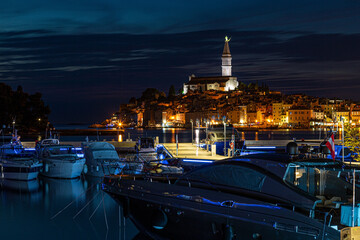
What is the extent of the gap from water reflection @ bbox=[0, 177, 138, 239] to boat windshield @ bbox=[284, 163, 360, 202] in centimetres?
668

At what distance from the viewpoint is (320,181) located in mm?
9156

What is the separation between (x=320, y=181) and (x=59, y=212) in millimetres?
12040

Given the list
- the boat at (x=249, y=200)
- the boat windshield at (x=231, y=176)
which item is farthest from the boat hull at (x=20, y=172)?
the boat windshield at (x=231, y=176)

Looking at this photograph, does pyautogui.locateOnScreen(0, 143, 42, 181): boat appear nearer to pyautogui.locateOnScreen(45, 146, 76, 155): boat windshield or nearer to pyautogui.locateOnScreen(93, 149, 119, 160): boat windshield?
pyautogui.locateOnScreen(45, 146, 76, 155): boat windshield

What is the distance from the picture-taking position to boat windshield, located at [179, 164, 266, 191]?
29.8 feet

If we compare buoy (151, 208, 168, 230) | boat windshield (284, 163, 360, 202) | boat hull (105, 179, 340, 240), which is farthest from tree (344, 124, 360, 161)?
buoy (151, 208, 168, 230)

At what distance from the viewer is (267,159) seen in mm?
9453

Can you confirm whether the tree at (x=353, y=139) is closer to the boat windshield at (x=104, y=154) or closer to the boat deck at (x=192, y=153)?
the boat deck at (x=192, y=153)

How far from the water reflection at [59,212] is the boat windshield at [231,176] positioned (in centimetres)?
507

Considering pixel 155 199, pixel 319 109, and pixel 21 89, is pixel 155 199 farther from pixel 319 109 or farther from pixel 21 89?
pixel 319 109

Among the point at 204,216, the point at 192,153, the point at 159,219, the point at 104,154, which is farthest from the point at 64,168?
the point at 204,216

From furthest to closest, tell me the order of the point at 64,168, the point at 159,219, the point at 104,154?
the point at 104,154
the point at 64,168
the point at 159,219

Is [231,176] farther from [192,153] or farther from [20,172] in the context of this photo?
[192,153]

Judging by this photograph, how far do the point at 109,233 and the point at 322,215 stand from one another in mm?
8460
